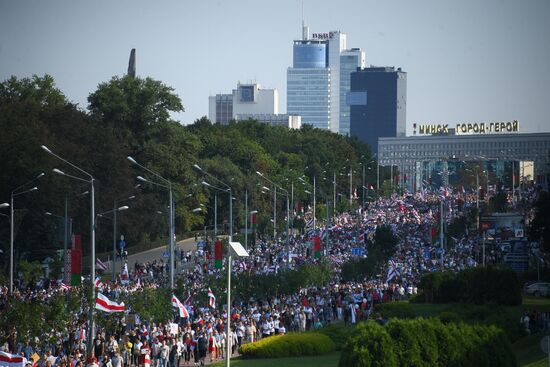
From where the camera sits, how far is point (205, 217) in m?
117

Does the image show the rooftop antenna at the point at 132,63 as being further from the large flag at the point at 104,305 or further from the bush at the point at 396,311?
the large flag at the point at 104,305

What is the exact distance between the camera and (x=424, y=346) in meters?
29.2

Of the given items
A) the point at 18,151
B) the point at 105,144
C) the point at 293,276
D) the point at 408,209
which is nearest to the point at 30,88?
the point at 105,144

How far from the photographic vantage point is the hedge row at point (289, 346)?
41.3 metres

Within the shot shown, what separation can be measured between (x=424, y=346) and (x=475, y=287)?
2577 cm

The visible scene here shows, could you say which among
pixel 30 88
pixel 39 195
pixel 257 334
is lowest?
pixel 257 334

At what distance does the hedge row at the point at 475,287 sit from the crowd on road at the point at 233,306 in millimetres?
2326

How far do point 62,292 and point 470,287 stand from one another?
649 inches

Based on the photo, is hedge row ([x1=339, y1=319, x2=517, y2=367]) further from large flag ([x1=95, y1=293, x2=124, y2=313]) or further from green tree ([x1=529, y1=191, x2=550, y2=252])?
green tree ([x1=529, y1=191, x2=550, y2=252])

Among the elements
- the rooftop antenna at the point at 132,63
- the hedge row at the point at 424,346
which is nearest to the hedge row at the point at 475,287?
the hedge row at the point at 424,346

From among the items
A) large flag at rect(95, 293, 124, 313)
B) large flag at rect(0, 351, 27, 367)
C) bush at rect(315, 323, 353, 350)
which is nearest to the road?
bush at rect(315, 323, 353, 350)

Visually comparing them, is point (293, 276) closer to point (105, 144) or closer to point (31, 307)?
point (31, 307)

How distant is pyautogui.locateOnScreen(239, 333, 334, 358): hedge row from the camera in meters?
41.3

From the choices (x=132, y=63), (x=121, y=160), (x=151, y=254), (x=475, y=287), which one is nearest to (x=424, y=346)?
(x=475, y=287)
